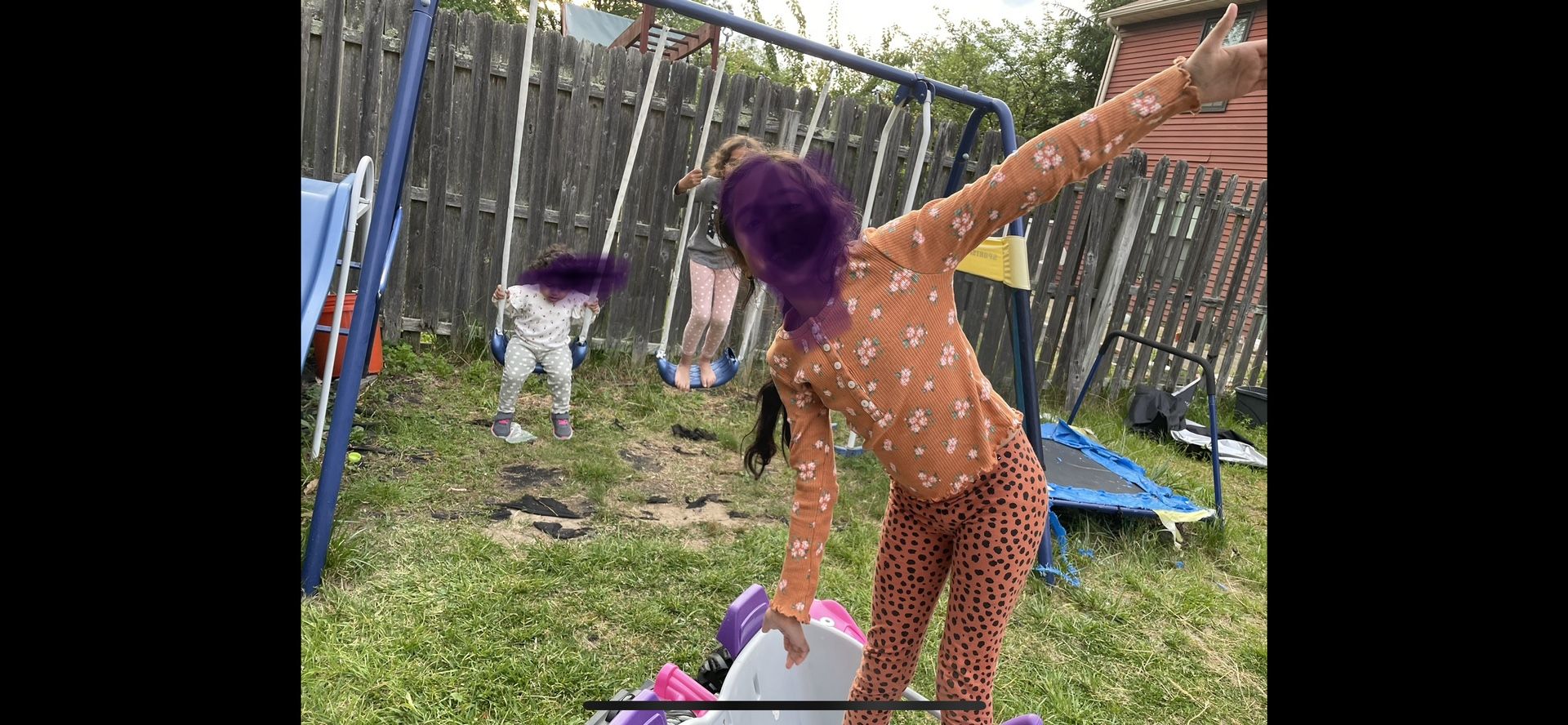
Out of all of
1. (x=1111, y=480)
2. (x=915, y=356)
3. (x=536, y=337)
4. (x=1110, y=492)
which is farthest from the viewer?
(x=1111, y=480)

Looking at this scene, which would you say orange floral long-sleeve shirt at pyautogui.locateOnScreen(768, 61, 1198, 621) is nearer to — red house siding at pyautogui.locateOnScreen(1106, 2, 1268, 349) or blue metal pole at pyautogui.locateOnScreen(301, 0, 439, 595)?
blue metal pole at pyautogui.locateOnScreen(301, 0, 439, 595)

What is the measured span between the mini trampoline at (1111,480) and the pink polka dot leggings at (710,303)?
175cm

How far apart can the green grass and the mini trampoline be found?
13 cm

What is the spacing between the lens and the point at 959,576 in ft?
5.51

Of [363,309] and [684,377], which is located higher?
[363,309]

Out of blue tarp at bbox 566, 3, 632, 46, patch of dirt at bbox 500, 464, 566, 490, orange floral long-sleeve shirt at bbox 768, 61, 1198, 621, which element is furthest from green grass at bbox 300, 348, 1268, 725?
blue tarp at bbox 566, 3, 632, 46

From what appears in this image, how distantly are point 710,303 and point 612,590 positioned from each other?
1807mm

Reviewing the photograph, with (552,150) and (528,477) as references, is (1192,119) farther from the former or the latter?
(528,477)

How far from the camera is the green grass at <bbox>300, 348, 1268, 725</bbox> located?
2.33m

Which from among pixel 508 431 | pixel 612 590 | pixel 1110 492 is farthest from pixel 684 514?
pixel 1110 492
